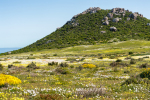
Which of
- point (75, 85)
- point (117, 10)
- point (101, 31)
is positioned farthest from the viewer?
point (117, 10)

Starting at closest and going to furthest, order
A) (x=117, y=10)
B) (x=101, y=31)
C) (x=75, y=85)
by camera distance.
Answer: (x=75, y=85), (x=101, y=31), (x=117, y=10)

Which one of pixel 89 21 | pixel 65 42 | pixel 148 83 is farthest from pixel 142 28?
pixel 148 83

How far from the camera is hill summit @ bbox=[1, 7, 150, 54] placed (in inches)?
4904

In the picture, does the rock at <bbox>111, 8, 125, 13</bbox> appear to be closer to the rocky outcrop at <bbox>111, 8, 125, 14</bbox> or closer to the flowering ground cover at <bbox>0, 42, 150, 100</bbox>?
the rocky outcrop at <bbox>111, 8, 125, 14</bbox>

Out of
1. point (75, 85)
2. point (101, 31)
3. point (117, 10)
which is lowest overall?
point (75, 85)

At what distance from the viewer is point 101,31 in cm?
14012

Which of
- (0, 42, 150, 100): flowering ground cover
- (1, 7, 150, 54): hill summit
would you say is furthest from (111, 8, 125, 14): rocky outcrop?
(0, 42, 150, 100): flowering ground cover

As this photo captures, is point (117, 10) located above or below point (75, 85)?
above

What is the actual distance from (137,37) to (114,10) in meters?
74.7

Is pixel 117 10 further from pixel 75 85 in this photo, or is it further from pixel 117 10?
pixel 75 85

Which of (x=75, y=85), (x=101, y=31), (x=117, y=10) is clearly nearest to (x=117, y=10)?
(x=117, y=10)

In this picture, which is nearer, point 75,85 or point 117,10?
point 75,85

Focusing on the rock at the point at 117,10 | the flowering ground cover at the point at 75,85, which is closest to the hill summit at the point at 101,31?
the rock at the point at 117,10

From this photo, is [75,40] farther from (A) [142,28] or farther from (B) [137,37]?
(A) [142,28]
